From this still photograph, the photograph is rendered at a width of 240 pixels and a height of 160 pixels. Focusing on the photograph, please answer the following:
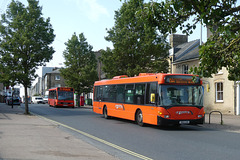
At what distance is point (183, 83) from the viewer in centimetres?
1544

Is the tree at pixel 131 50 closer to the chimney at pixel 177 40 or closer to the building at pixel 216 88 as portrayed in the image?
the building at pixel 216 88

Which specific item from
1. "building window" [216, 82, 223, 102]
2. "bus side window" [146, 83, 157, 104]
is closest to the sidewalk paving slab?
"bus side window" [146, 83, 157, 104]

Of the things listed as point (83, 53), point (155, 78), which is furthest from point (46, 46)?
point (83, 53)

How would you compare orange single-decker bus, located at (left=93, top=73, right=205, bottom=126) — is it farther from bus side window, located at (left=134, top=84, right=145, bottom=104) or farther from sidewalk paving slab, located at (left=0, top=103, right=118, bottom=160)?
sidewalk paving slab, located at (left=0, top=103, right=118, bottom=160)

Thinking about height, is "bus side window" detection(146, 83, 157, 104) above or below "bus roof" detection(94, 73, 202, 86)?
below

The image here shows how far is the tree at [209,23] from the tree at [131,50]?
23.6 m

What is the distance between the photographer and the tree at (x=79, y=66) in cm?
5085

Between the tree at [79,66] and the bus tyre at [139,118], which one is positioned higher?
the tree at [79,66]

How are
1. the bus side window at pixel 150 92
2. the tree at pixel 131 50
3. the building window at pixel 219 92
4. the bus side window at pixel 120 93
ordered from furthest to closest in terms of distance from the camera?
the tree at pixel 131 50 < the building window at pixel 219 92 < the bus side window at pixel 120 93 < the bus side window at pixel 150 92

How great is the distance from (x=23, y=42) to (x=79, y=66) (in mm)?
30005

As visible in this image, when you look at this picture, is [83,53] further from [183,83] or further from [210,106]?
[183,83]

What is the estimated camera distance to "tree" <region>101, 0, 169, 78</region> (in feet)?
107

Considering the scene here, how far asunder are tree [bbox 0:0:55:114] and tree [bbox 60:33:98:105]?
83.0 ft

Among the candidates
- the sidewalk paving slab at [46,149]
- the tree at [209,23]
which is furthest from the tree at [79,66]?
the tree at [209,23]
